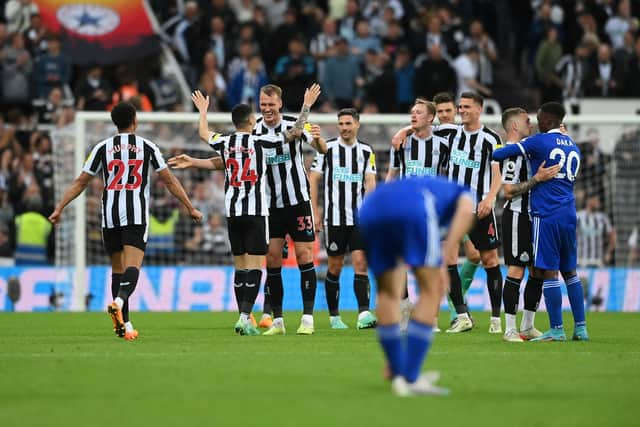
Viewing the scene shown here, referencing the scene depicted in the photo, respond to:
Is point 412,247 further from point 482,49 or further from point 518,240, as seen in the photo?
point 482,49

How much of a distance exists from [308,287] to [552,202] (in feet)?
9.57

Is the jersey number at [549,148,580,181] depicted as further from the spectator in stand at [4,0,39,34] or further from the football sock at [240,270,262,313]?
the spectator in stand at [4,0,39,34]

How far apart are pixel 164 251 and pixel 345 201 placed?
257 inches

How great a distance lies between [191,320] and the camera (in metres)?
16.2

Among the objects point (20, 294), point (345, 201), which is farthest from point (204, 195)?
point (345, 201)

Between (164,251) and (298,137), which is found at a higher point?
(298,137)

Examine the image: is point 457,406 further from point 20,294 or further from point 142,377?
point 20,294

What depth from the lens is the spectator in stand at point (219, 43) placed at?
2292cm

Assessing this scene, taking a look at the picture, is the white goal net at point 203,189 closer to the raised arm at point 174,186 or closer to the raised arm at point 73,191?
the raised arm at point 174,186

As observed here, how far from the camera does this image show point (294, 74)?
2188cm

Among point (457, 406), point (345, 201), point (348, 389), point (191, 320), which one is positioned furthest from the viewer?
point (191, 320)

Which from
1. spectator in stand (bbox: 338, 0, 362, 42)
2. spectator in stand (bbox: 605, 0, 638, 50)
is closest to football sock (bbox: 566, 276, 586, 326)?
spectator in stand (bbox: 338, 0, 362, 42)

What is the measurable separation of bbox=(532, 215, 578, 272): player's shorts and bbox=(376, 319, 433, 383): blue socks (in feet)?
14.6

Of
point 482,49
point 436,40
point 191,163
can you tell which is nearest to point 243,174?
point 191,163
